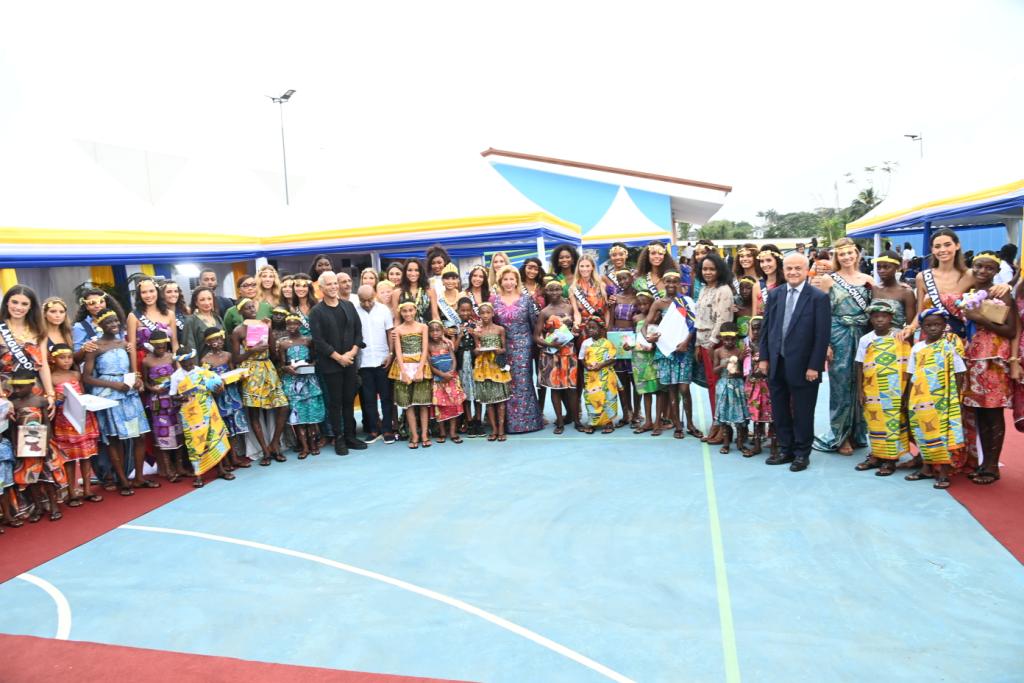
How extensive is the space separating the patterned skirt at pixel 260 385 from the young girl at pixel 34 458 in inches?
56.3

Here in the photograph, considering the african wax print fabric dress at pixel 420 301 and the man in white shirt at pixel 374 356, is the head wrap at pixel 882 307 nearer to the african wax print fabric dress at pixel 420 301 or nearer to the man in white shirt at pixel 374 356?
the african wax print fabric dress at pixel 420 301

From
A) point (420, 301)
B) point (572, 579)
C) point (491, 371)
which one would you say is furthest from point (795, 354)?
point (420, 301)

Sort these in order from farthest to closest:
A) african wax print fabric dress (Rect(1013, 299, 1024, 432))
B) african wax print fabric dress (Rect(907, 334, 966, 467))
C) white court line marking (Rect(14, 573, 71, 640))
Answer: african wax print fabric dress (Rect(907, 334, 966, 467)) → african wax print fabric dress (Rect(1013, 299, 1024, 432)) → white court line marking (Rect(14, 573, 71, 640))

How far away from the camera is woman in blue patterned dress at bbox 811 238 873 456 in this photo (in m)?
5.15

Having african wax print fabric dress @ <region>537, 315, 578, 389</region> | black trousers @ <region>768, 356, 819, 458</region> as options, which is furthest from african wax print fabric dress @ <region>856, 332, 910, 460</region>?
african wax print fabric dress @ <region>537, 315, 578, 389</region>

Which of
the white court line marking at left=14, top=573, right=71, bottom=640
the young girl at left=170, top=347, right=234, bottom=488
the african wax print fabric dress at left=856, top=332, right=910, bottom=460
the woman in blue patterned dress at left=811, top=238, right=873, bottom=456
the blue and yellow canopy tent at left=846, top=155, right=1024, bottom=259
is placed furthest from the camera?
the blue and yellow canopy tent at left=846, top=155, right=1024, bottom=259

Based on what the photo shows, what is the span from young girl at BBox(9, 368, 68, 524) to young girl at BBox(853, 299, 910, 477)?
19.0 ft

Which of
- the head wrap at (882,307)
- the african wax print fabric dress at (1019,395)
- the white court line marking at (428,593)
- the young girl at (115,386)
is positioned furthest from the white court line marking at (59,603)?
the african wax print fabric dress at (1019,395)

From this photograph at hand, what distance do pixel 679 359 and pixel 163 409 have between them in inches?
169

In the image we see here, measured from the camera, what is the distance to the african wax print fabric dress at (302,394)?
6.04 m

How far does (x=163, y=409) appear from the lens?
5.42 meters

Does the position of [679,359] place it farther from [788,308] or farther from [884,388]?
[884,388]

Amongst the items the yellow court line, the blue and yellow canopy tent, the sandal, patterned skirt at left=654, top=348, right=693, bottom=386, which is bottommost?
the yellow court line

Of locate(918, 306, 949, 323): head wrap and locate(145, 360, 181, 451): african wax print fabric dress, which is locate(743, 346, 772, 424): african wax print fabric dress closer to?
locate(918, 306, 949, 323): head wrap
